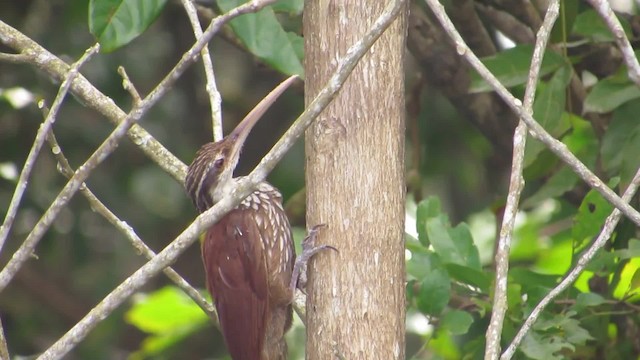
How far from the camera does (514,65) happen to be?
3.99 metres

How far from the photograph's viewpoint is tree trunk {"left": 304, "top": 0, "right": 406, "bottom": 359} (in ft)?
9.64

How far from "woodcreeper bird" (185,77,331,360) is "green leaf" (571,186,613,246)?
38.4 inches

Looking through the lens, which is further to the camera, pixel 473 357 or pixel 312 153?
pixel 473 357

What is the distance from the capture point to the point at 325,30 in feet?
9.81

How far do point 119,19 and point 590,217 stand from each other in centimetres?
168

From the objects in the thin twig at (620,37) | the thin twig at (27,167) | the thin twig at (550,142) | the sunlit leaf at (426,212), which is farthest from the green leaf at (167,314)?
the thin twig at (620,37)

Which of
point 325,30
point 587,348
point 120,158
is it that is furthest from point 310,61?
point 120,158

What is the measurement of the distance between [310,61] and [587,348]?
5.98ft

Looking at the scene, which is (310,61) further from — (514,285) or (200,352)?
(200,352)

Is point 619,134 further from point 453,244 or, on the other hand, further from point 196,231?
point 196,231

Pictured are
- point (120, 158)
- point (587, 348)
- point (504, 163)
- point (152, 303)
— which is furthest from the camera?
point (120, 158)

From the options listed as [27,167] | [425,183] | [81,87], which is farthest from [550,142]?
[425,183]

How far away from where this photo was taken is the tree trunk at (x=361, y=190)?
9.64 feet

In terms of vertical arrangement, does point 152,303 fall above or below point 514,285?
above
